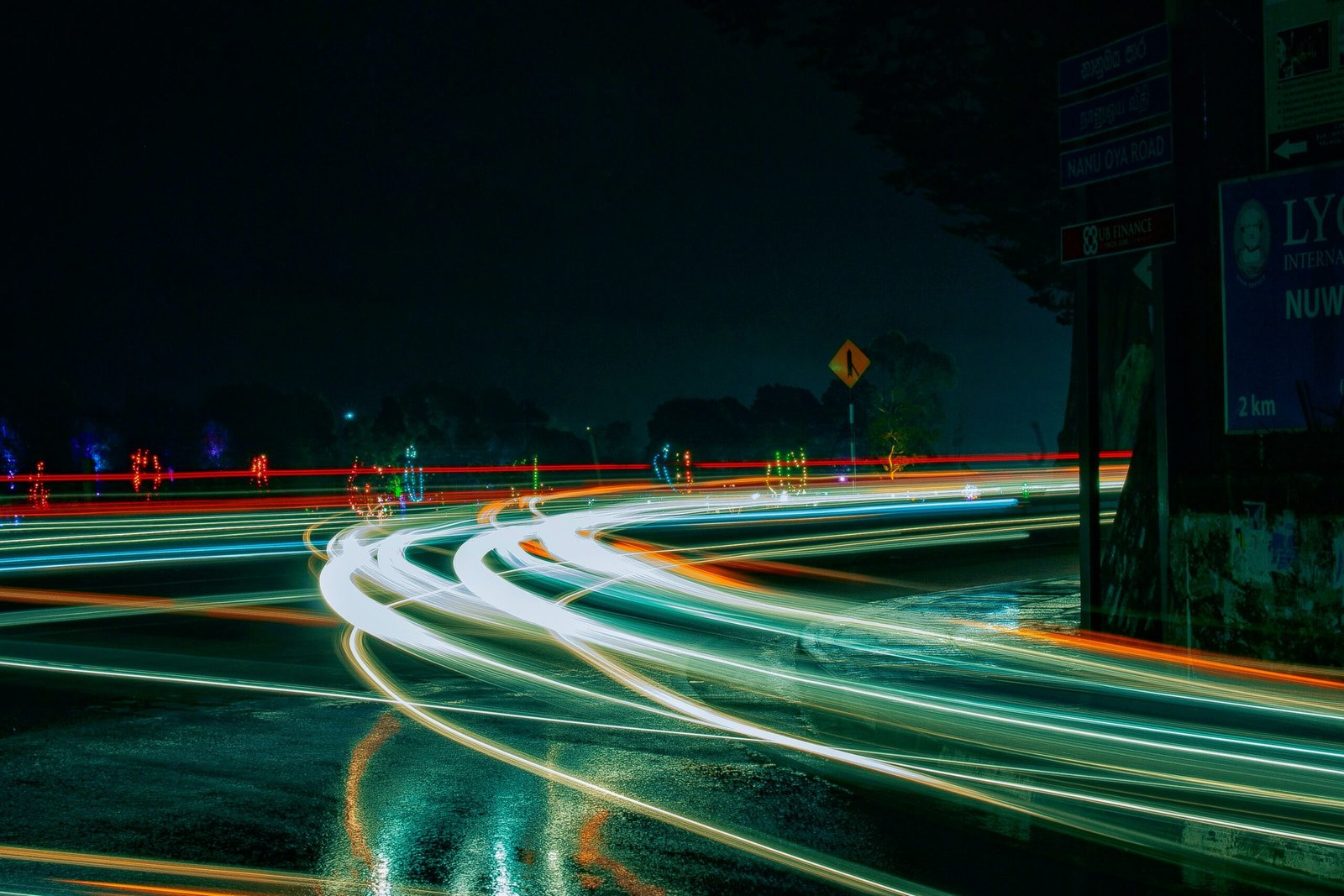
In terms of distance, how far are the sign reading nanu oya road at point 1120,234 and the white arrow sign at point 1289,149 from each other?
0.87 metres

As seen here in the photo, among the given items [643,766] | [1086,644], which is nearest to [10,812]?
[643,766]

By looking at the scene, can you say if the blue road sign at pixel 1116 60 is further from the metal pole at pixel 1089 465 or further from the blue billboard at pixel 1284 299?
the metal pole at pixel 1089 465

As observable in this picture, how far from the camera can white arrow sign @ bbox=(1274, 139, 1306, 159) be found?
374 inches

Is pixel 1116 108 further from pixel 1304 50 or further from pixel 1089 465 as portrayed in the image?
pixel 1089 465

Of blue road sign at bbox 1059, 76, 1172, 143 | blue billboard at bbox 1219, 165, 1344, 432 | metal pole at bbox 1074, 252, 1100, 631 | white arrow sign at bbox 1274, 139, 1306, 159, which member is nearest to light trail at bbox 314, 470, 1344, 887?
metal pole at bbox 1074, 252, 1100, 631

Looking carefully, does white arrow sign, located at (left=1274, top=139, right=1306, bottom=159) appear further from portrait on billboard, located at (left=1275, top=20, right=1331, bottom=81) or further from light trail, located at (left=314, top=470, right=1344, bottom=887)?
light trail, located at (left=314, top=470, right=1344, bottom=887)

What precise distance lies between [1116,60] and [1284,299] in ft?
7.61

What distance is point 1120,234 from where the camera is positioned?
10188 mm

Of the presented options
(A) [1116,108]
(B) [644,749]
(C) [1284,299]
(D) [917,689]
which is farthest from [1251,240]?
(B) [644,749]

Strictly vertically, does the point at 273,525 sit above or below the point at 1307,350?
below

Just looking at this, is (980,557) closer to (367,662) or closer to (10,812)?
(367,662)

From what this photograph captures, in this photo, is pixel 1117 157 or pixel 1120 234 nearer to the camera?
pixel 1120 234

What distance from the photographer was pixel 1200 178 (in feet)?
33.5

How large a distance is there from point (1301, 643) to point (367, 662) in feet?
23.1
